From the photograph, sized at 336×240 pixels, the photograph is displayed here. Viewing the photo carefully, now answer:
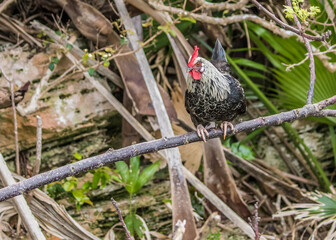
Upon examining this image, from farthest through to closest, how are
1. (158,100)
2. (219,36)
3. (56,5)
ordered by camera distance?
(219,36)
(56,5)
(158,100)

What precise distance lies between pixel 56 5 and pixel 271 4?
172 cm

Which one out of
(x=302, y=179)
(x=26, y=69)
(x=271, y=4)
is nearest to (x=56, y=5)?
(x=26, y=69)

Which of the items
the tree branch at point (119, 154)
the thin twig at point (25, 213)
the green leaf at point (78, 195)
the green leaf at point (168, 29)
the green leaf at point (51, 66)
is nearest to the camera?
the tree branch at point (119, 154)

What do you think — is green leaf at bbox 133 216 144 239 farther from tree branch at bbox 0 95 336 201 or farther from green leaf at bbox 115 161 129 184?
tree branch at bbox 0 95 336 201

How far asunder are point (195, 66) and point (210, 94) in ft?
0.56

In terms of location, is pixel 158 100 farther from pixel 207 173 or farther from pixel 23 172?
pixel 23 172

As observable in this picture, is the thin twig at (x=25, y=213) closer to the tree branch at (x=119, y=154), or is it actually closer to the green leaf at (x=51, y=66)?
the tree branch at (x=119, y=154)

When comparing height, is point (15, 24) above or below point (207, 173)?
above

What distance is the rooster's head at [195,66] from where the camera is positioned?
2189mm

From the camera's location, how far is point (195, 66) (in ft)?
7.23

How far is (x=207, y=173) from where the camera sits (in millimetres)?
3070

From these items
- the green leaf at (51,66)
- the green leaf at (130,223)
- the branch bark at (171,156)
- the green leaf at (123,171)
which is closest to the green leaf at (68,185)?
the green leaf at (123,171)

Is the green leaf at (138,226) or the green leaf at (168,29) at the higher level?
the green leaf at (168,29)

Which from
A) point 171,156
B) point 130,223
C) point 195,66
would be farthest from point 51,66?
point 195,66
